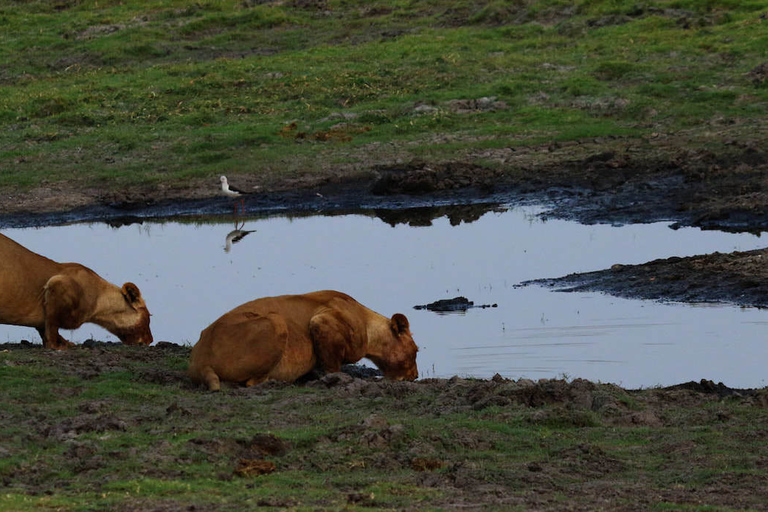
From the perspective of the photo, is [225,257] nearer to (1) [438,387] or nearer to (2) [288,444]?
(1) [438,387]

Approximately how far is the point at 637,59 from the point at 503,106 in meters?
4.57

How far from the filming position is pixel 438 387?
10.9m

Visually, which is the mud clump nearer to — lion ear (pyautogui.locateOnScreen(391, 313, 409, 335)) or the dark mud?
the dark mud

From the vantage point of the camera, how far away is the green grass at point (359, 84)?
26.5m

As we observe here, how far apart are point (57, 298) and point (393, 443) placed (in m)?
5.70

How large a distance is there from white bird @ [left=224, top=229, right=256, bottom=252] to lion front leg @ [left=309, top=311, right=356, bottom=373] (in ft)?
31.0

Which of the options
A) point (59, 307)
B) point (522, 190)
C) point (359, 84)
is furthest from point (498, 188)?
point (59, 307)

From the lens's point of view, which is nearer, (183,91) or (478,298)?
(478,298)

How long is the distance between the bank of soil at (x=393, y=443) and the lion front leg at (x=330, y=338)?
1.24 feet

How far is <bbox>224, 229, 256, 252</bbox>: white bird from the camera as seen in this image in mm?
21250

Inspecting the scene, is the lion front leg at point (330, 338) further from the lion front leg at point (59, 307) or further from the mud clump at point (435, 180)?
the mud clump at point (435, 180)

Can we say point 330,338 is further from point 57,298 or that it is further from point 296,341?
point 57,298

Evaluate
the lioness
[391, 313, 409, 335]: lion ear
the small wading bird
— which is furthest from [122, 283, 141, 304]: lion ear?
the small wading bird

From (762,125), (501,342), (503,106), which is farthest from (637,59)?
(501,342)
